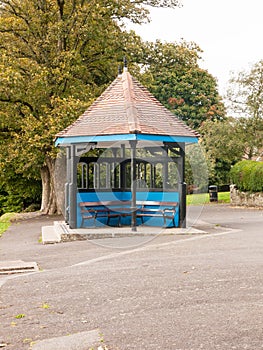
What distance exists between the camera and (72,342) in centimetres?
600

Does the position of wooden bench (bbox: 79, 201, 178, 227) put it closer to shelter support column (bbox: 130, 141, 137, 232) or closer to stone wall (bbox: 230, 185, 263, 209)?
shelter support column (bbox: 130, 141, 137, 232)

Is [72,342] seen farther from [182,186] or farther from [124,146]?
[124,146]

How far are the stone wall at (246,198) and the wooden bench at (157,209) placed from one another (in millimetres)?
12304

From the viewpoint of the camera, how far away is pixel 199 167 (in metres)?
44.6

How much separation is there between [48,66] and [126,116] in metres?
9.39

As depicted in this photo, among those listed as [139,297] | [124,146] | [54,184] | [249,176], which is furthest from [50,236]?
[249,176]

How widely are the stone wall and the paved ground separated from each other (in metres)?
15.2

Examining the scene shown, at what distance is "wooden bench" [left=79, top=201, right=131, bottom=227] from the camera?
17.6 metres

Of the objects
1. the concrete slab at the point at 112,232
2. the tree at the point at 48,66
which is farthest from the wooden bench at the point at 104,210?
the tree at the point at 48,66

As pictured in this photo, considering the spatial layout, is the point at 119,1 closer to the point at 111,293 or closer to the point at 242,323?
the point at 111,293

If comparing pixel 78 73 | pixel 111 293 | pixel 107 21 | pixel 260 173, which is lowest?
pixel 111 293

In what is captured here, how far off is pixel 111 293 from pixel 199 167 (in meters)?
36.8

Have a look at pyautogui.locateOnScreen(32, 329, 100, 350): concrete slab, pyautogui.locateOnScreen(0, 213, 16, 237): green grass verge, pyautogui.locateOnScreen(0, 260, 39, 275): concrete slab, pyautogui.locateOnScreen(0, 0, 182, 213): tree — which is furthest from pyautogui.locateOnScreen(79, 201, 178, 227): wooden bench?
pyautogui.locateOnScreen(32, 329, 100, 350): concrete slab

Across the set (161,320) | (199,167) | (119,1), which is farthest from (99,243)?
(199,167)
